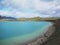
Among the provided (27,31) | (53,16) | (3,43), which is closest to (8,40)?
(3,43)

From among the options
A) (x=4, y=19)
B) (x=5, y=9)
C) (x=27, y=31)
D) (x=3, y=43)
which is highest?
(x=5, y=9)

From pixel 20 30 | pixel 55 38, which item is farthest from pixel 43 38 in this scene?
pixel 20 30

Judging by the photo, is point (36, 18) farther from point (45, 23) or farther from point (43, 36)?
point (43, 36)

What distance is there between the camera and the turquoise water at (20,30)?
5.12 feet

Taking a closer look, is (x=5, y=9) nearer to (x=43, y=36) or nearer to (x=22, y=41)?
(x=22, y=41)

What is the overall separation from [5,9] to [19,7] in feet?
0.54

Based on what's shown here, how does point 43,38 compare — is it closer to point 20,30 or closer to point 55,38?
point 55,38

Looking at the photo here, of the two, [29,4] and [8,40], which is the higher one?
[29,4]

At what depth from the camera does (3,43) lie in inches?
62.6

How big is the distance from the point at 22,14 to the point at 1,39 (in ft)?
1.23

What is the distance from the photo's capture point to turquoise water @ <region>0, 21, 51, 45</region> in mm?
1562

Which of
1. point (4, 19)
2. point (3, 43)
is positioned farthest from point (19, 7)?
point (3, 43)

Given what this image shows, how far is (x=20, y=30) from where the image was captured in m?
1.59

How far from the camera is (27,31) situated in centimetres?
158
